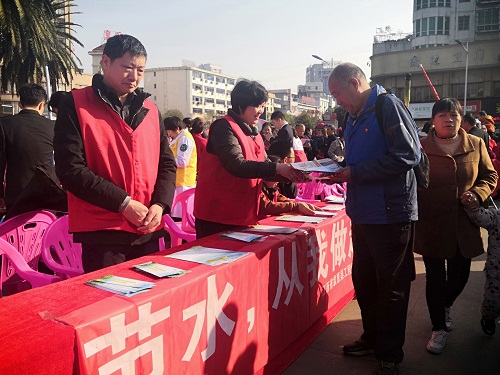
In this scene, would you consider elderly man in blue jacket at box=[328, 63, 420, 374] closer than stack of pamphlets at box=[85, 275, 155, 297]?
No

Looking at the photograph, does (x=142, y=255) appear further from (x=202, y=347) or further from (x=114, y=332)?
(x=114, y=332)

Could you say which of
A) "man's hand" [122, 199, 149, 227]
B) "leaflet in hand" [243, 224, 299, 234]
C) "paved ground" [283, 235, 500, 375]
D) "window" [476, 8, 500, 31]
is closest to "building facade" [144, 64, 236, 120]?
"window" [476, 8, 500, 31]

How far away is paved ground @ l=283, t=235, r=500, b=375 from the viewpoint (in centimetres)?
270

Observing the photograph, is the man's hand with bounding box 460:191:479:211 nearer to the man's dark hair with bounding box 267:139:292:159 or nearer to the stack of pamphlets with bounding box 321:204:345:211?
the stack of pamphlets with bounding box 321:204:345:211

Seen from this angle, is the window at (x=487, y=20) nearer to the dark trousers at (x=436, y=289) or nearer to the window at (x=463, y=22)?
the window at (x=463, y=22)

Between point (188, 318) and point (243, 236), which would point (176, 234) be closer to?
point (243, 236)

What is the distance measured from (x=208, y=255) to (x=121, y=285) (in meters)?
0.57

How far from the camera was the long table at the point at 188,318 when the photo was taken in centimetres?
131

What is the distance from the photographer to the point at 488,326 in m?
3.12

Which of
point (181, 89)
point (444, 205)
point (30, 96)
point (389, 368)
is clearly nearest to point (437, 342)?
point (389, 368)

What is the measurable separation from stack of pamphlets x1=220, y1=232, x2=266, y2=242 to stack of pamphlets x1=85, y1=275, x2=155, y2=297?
0.86 m

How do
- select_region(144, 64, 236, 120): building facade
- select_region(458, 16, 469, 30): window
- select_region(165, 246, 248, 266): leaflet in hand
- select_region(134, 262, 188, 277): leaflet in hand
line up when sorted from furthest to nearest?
select_region(144, 64, 236, 120): building facade
select_region(458, 16, 469, 30): window
select_region(165, 246, 248, 266): leaflet in hand
select_region(134, 262, 188, 277): leaflet in hand

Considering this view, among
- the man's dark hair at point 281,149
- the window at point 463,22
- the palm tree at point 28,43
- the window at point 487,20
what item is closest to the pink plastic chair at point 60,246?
the man's dark hair at point 281,149

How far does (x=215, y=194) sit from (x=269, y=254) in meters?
0.55
